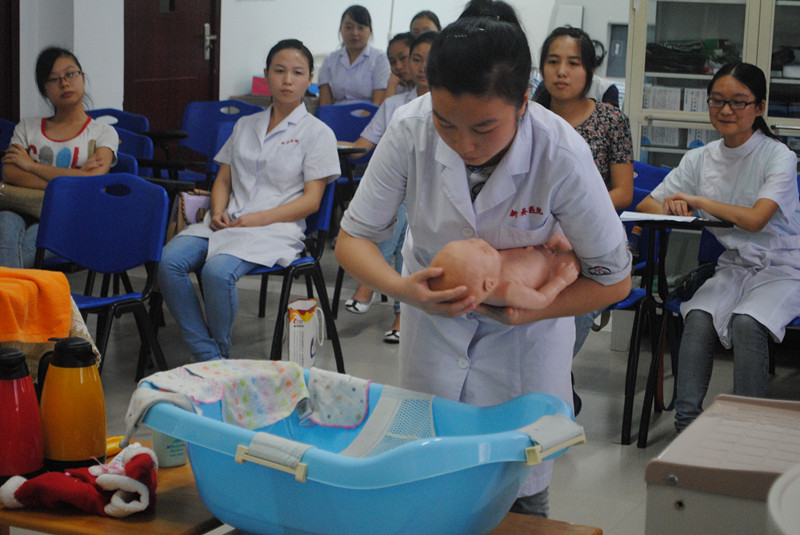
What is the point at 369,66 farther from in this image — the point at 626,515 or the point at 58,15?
the point at 626,515

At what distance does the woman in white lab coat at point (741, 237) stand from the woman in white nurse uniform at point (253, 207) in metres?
1.34

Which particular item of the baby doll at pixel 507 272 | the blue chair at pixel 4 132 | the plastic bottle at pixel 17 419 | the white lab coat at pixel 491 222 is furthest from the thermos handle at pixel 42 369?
the blue chair at pixel 4 132

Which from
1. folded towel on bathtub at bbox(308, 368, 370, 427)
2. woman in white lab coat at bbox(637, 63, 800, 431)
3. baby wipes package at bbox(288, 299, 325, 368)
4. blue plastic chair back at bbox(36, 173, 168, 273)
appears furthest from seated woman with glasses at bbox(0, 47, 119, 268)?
folded towel on bathtub at bbox(308, 368, 370, 427)

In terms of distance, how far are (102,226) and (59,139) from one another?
1025mm

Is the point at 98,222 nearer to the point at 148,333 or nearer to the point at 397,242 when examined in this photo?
the point at 148,333

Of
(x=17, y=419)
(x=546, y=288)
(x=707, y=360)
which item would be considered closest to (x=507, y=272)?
(x=546, y=288)

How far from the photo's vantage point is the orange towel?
161 cm

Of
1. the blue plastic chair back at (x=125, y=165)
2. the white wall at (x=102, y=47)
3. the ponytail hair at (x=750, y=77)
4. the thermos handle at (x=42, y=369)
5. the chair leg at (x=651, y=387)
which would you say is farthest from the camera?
the white wall at (x=102, y=47)

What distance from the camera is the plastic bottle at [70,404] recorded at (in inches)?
52.7

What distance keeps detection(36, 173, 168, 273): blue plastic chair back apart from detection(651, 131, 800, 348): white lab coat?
1905 millimetres

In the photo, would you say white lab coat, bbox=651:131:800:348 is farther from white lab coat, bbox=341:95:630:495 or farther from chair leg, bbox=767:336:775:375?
white lab coat, bbox=341:95:630:495

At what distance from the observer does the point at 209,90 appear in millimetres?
7672

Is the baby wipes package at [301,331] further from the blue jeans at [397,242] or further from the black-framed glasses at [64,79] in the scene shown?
the black-framed glasses at [64,79]

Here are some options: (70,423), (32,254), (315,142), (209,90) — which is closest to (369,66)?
(209,90)
